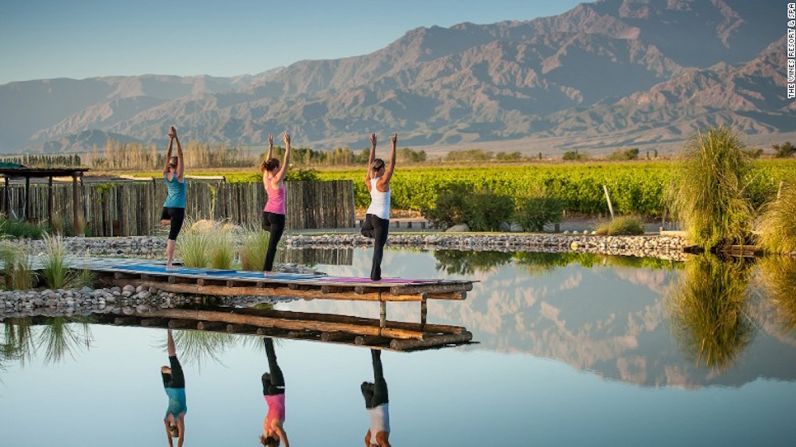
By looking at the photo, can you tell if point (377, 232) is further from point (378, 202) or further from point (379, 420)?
point (379, 420)

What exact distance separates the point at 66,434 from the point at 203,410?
1.24m

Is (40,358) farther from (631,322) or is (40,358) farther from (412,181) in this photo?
(412,181)

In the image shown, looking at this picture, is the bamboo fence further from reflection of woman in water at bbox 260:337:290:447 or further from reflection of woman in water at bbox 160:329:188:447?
reflection of woman in water at bbox 260:337:290:447

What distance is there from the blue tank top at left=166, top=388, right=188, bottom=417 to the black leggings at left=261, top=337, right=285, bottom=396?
76cm

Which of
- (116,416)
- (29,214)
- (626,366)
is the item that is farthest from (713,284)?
(29,214)

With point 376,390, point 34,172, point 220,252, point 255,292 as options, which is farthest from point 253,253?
point 34,172

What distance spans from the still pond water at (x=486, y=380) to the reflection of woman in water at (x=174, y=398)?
0.28 feet

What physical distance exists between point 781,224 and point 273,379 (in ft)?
49.5

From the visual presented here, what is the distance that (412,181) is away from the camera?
1556 inches

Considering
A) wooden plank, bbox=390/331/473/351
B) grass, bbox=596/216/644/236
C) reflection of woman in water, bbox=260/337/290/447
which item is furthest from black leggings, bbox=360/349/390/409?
grass, bbox=596/216/644/236

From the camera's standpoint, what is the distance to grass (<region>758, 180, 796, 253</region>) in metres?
24.2

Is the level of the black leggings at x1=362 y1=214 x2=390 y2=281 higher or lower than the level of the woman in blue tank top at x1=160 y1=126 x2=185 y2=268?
lower

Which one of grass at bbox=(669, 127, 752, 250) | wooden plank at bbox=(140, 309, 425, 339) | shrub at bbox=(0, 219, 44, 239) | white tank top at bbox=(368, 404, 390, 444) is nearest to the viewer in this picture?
white tank top at bbox=(368, 404, 390, 444)

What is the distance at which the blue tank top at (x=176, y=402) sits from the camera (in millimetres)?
10992
